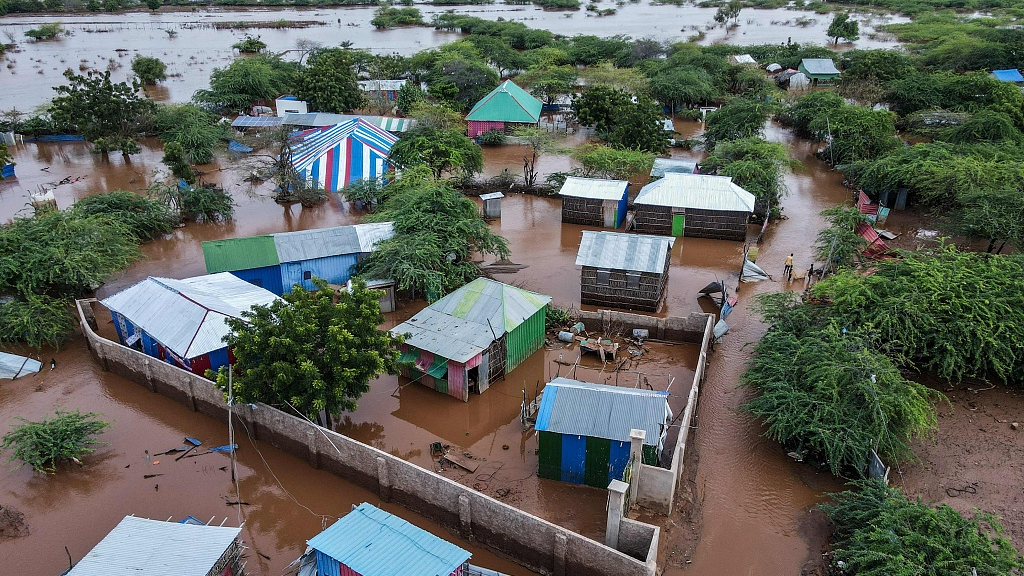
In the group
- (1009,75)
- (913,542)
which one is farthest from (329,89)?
(1009,75)

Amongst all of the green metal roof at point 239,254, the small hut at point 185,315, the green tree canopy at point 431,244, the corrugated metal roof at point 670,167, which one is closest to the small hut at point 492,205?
the green tree canopy at point 431,244

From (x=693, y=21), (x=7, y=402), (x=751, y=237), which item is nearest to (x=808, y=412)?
(x=751, y=237)

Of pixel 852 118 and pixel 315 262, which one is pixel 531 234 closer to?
pixel 315 262

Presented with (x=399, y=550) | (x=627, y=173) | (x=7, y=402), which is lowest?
(x=7, y=402)

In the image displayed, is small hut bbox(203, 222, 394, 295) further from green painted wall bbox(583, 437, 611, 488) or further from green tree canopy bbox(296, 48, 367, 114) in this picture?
green tree canopy bbox(296, 48, 367, 114)

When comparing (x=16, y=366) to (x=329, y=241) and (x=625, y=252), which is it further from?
(x=625, y=252)
